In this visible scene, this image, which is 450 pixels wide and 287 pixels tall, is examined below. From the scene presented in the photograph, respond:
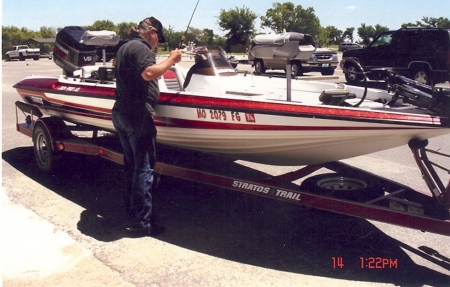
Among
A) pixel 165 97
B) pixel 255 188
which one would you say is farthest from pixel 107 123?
pixel 255 188

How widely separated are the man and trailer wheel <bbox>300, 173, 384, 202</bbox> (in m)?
1.39

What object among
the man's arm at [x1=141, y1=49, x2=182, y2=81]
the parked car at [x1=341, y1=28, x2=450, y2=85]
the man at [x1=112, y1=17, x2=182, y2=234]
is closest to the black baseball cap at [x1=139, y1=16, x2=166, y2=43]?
the man at [x1=112, y1=17, x2=182, y2=234]

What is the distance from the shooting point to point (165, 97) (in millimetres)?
4602

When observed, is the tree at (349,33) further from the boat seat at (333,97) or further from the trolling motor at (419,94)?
the boat seat at (333,97)

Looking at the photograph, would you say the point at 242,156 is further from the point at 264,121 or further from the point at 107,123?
the point at 107,123

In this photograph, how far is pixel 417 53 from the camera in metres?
14.5

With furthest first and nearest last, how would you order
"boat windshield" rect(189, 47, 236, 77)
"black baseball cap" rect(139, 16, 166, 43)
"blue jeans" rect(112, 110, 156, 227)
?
"boat windshield" rect(189, 47, 236, 77), "black baseball cap" rect(139, 16, 166, 43), "blue jeans" rect(112, 110, 156, 227)

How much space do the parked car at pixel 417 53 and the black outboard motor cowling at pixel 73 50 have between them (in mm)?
8491

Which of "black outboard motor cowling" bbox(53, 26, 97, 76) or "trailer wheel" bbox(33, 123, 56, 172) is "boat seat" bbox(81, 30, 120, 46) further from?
"trailer wheel" bbox(33, 123, 56, 172)

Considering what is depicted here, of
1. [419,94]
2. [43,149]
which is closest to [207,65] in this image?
[419,94]

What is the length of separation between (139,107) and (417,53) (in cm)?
1257

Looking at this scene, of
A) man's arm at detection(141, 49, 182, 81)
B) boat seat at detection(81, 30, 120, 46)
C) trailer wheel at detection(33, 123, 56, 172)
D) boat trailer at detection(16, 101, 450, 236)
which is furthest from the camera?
boat seat at detection(81, 30, 120, 46)

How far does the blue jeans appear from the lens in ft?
13.6

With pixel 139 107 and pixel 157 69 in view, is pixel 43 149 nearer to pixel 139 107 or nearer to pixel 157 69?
pixel 139 107
